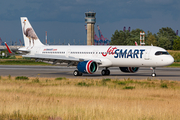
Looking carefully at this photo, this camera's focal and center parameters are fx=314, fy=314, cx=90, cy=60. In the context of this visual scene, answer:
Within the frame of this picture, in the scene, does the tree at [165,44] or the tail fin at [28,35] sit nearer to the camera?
the tail fin at [28,35]

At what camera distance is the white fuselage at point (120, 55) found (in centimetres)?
3628

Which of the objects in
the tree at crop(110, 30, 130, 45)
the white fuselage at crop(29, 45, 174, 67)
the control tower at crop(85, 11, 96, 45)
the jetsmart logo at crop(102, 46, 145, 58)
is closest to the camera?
the white fuselage at crop(29, 45, 174, 67)

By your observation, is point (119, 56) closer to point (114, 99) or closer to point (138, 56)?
point (138, 56)

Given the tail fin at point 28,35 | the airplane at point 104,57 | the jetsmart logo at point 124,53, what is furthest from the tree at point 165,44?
the jetsmart logo at point 124,53

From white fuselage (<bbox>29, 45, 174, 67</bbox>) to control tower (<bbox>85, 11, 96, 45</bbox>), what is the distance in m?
130

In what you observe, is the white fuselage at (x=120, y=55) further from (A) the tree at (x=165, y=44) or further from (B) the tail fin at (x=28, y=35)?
(A) the tree at (x=165, y=44)

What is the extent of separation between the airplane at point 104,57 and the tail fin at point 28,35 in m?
1.62

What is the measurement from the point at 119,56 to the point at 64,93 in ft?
58.8

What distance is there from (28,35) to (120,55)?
56.8 feet

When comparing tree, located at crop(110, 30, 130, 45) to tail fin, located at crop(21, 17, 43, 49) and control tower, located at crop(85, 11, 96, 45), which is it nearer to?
control tower, located at crop(85, 11, 96, 45)

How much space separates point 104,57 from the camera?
3919 cm

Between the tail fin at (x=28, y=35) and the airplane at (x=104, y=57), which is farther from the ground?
the tail fin at (x=28, y=35)

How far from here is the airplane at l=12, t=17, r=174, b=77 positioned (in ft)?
120

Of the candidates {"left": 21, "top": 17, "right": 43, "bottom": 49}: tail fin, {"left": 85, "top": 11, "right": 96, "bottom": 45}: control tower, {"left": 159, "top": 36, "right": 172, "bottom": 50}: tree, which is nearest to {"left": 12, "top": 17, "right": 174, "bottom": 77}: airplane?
{"left": 21, "top": 17, "right": 43, "bottom": 49}: tail fin
